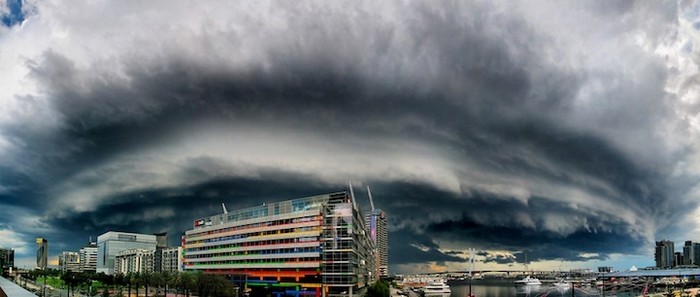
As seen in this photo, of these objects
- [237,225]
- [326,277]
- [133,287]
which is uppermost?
[237,225]

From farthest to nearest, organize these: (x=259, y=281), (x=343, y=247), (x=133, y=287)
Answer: (x=133, y=287) → (x=259, y=281) → (x=343, y=247)

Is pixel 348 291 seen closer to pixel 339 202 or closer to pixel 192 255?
pixel 339 202

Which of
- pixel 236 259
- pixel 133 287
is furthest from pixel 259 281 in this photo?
pixel 133 287

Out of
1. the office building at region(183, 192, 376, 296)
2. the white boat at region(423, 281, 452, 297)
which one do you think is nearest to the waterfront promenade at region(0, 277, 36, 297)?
the office building at region(183, 192, 376, 296)

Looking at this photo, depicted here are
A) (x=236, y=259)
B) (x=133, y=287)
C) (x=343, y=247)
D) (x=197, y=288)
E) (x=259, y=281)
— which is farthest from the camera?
(x=133, y=287)

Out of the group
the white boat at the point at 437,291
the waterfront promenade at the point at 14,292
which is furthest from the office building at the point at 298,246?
the white boat at the point at 437,291

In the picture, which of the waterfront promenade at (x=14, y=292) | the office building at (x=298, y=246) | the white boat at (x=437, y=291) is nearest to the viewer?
the waterfront promenade at (x=14, y=292)

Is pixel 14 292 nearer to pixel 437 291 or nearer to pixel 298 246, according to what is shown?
pixel 298 246

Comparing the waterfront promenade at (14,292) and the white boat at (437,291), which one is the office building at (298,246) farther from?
the white boat at (437,291)
